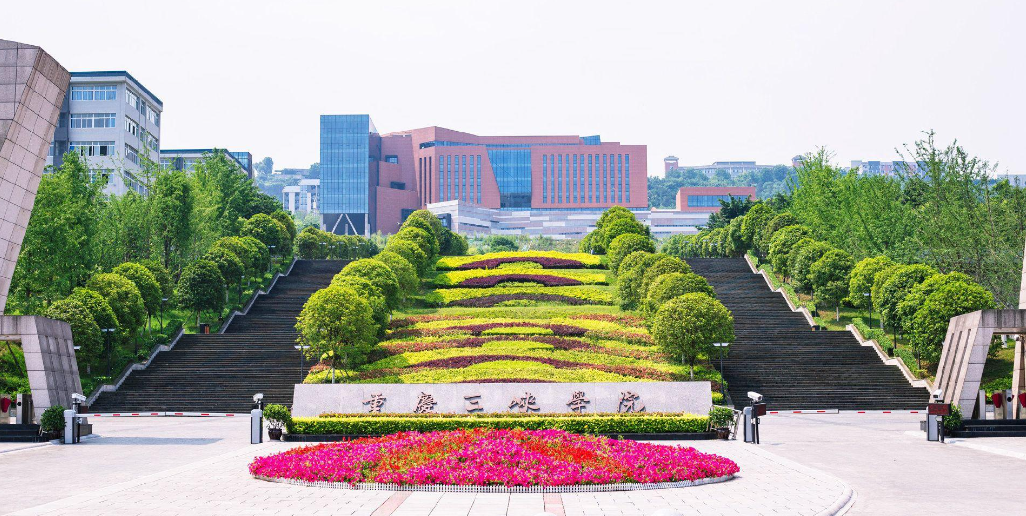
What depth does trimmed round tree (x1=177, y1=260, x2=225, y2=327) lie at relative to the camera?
4347 centimetres

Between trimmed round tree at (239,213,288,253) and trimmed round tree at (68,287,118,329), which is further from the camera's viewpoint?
trimmed round tree at (239,213,288,253)

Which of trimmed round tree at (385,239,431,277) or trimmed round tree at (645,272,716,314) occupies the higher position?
trimmed round tree at (385,239,431,277)

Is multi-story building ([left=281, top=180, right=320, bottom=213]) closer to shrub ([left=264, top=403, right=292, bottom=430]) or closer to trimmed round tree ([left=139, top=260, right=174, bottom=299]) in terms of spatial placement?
trimmed round tree ([left=139, top=260, right=174, bottom=299])

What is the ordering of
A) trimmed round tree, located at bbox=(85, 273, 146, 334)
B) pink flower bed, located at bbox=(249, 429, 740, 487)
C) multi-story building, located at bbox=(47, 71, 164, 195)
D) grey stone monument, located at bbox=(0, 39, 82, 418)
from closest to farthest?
pink flower bed, located at bbox=(249, 429, 740, 487) → grey stone monument, located at bbox=(0, 39, 82, 418) → trimmed round tree, located at bbox=(85, 273, 146, 334) → multi-story building, located at bbox=(47, 71, 164, 195)

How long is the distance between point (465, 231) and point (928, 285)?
264 feet

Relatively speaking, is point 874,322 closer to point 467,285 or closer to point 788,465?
point 467,285

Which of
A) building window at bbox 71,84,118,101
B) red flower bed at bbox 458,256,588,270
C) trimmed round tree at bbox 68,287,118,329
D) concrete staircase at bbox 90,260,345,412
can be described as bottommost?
concrete staircase at bbox 90,260,345,412

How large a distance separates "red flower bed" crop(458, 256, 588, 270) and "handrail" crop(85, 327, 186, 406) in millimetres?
20794

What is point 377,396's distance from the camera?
2384cm

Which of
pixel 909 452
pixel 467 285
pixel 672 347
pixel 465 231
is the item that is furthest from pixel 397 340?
pixel 465 231

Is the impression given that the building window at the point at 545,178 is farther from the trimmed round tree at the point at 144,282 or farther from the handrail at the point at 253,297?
the trimmed round tree at the point at 144,282

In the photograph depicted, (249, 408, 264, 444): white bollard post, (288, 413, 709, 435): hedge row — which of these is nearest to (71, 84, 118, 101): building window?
(249, 408, 264, 444): white bollard post

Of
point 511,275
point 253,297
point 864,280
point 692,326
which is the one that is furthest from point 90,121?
point 864,280

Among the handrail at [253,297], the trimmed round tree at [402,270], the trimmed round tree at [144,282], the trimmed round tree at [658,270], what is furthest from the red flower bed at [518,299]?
the trimmed round tree at [144,282]
